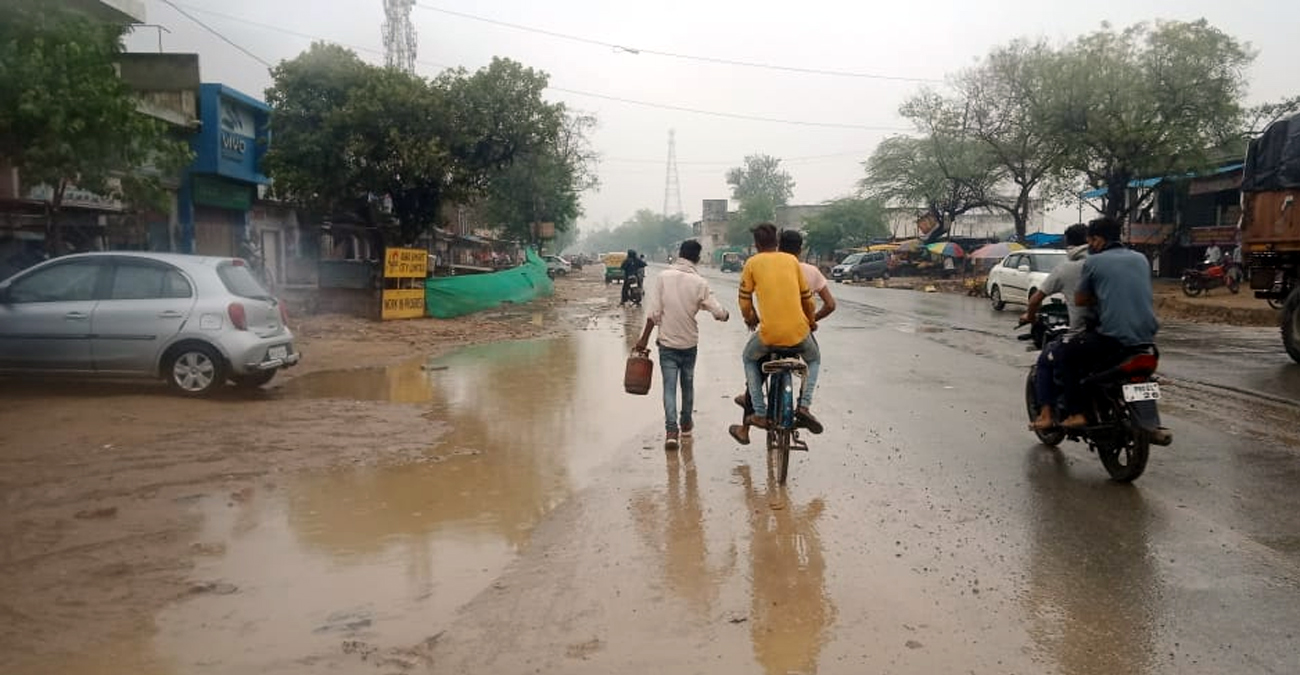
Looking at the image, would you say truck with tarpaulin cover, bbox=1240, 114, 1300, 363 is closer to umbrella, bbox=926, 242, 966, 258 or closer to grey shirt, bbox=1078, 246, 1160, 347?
grey shirt, bbox=1078, 246, 1160, 347

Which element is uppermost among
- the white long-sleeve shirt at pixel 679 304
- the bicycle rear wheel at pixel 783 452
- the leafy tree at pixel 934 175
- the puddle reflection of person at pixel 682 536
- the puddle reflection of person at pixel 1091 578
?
the leafy tree at pixel 934 175

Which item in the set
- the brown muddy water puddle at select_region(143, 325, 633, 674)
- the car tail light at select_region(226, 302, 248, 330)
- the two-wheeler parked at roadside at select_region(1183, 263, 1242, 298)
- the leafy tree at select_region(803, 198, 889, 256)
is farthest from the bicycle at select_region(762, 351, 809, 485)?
the leafy tree at select_region(803, 198, 889, 256)

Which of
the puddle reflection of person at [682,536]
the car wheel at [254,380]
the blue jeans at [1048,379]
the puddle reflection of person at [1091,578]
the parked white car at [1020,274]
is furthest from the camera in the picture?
the parked white car at [1020,274]

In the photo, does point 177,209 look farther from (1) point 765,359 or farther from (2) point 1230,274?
(2) point 1230,274

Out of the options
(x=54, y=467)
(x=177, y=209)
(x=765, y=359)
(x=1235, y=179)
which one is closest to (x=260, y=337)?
(x=54, y=467)

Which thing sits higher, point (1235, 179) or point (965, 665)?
point (1235, 179)

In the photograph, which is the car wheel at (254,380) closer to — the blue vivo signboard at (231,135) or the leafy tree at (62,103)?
the leafy tree at (62,103)

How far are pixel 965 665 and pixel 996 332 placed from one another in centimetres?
1558

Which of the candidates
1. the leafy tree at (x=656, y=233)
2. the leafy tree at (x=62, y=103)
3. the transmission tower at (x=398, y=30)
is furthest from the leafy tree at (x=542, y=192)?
the leafy tree at (x=656, y=233)

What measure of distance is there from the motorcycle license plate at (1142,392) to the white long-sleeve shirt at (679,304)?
2.96 m

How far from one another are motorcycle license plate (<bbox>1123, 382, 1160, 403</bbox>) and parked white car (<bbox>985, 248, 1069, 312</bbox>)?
18.0 metres

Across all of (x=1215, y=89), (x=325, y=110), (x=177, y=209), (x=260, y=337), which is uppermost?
(x=1215, y=89)

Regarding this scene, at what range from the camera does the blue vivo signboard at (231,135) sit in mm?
22875

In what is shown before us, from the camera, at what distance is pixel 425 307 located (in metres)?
22.7
